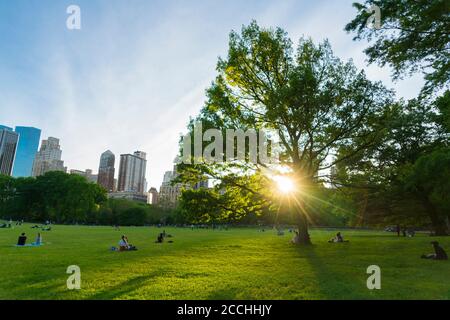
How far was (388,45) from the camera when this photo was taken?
14.4 metres

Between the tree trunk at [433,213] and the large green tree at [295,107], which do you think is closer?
the large green tree at [295,107]

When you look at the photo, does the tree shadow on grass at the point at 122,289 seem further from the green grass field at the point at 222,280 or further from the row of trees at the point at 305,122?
the row of trees at the point at 305,122

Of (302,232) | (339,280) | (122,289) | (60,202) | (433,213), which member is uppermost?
(60,202)

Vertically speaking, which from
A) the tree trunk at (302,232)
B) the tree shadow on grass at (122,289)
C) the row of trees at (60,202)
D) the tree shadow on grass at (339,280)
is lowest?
the tree shadow on grass at (122,289)

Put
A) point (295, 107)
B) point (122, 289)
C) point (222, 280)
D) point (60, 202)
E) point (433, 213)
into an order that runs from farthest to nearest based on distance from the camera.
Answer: point (60, 202), point (433, 213), point (295, 107), point (222, 280), point (122, 289)

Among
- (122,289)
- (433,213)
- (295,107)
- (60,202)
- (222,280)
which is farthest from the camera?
(60,202)

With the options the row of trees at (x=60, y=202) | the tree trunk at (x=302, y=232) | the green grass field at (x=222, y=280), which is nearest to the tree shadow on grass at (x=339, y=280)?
the green grass field at (x=222, y=280)

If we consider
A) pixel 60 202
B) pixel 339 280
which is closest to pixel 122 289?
pixel 339 280

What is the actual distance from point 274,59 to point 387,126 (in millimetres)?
9562

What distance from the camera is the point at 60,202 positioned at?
87375mm

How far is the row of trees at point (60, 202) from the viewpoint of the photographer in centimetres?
8731

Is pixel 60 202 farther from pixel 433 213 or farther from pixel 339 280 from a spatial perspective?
pixel 339 280

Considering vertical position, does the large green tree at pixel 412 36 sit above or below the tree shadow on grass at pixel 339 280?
above
